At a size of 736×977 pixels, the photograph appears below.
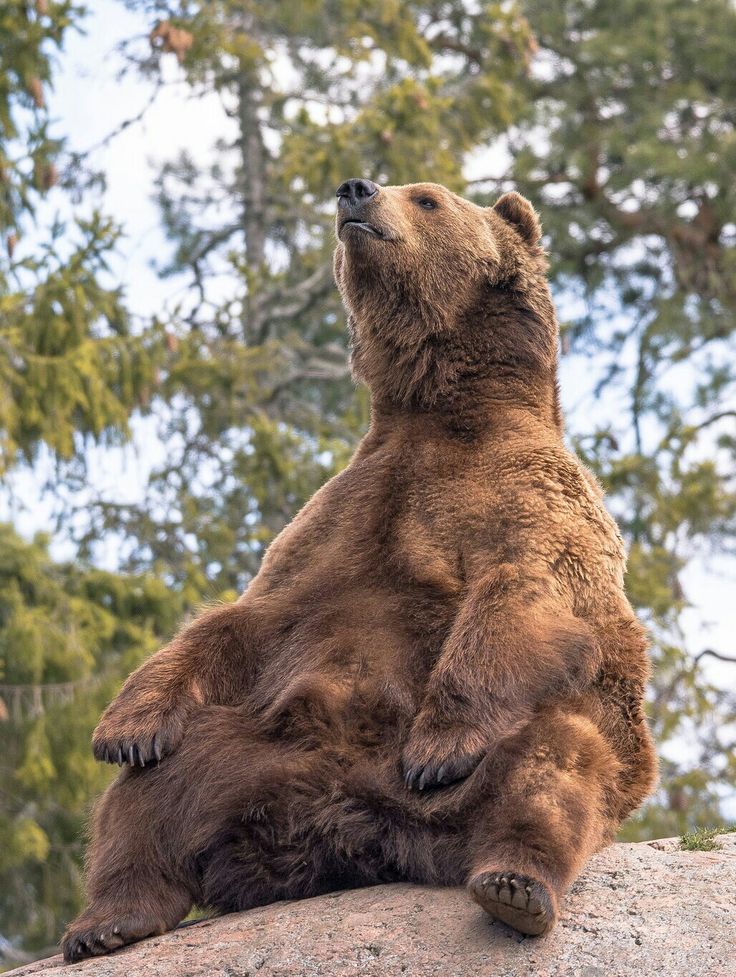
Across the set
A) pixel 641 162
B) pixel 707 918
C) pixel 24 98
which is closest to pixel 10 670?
pixel 24 98

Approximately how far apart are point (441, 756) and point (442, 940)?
52 centimetres

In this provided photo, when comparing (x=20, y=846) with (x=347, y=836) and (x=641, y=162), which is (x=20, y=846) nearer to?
(x=347, y=836)

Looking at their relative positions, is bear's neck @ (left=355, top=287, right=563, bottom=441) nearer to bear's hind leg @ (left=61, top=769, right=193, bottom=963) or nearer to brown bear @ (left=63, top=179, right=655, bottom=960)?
brown bear @ (left=63, top=179, right=655, bottom=960)

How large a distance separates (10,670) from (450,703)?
8620 millimetres

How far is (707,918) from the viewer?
4156 millimetres

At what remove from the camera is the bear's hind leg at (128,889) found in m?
4.14

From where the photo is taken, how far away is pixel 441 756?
403 centimetres

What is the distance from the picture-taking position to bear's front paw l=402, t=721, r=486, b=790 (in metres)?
4.02

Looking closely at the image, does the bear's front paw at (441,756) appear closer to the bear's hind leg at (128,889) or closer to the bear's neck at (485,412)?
the bear's hind leg at (128,889)

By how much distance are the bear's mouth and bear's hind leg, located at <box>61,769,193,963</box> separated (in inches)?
85.5

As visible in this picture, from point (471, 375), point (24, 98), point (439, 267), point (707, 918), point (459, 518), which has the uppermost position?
point (24, 98)

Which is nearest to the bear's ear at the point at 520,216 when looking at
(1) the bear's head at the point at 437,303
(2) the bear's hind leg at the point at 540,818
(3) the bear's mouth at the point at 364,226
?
(1) the bear's head at the point at 437,303

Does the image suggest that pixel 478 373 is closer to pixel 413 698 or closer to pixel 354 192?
pixel 354 192

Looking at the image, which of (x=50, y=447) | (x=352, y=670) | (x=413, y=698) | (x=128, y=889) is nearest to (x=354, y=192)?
(x=352, y=670)
